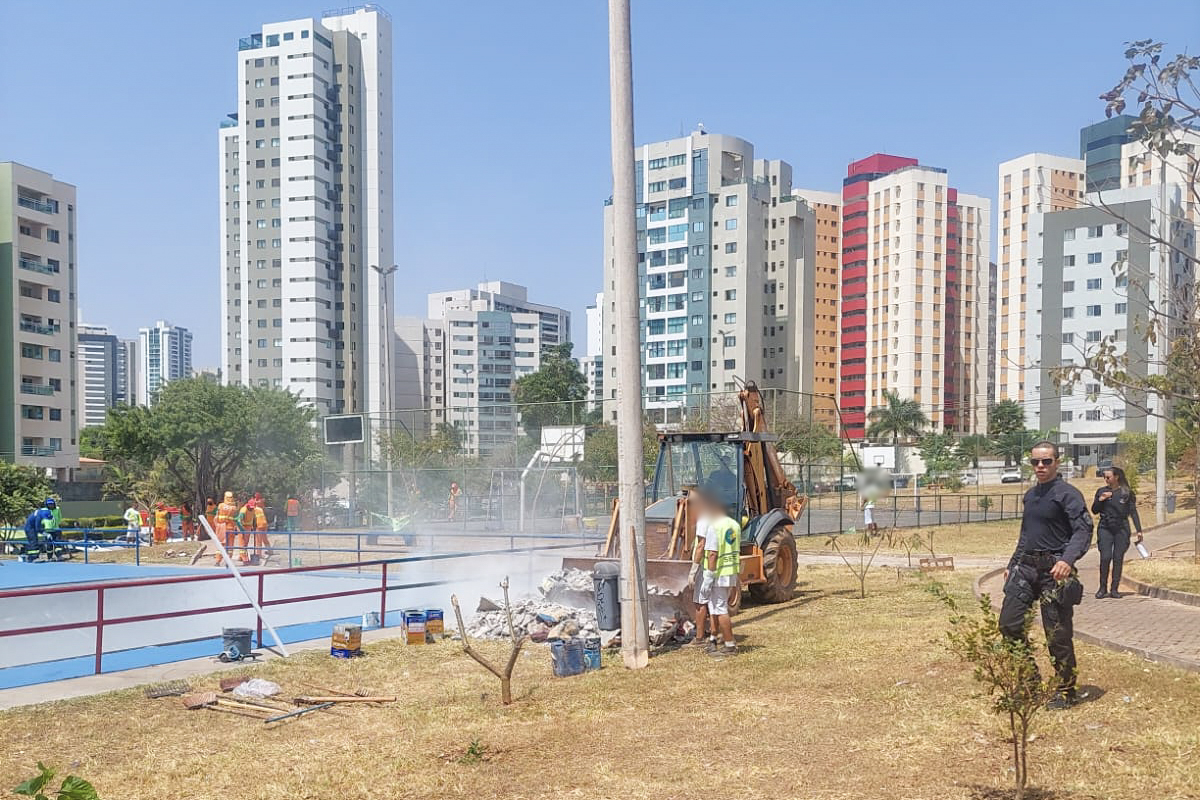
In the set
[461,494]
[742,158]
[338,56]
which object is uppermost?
[338,56]

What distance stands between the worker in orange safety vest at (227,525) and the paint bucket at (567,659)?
1618 centimetres

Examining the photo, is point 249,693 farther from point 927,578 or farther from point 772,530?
point 927,578

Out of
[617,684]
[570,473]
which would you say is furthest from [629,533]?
[570,473]

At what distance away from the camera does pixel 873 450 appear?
5559 cm

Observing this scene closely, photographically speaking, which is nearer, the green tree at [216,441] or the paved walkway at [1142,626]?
the paved walkway at [1142,626]

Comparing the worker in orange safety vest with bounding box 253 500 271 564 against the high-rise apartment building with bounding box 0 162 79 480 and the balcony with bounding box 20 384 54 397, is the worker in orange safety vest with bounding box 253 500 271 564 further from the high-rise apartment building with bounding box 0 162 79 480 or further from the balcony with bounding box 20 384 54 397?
the balcony with bounding box 20 384 54 397

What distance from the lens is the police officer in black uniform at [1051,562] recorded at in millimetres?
6992

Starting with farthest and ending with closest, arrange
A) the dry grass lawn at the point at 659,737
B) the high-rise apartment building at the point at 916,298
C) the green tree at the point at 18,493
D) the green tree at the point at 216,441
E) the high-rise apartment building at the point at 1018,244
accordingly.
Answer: the high-rise apartment building at the point at 916,298 < the high-rise apartment building at the point at 1018,244 < the green tree at the point at 216,441 < the green tree at the point at 18,493 < the dry grass lawn at the point at 659,737

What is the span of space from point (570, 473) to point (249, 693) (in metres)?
26.6

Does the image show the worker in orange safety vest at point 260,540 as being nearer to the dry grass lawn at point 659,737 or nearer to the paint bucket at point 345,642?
the paint bucket at point 345,642

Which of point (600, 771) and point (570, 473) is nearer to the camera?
point (600, 771)

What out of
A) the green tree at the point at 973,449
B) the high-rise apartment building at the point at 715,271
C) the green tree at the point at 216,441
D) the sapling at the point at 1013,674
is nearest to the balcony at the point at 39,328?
the green tree at the point at 216,441

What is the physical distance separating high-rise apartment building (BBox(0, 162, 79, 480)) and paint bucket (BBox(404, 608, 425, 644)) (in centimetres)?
6416

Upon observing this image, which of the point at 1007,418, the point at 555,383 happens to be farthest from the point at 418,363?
the point at 1007,418
